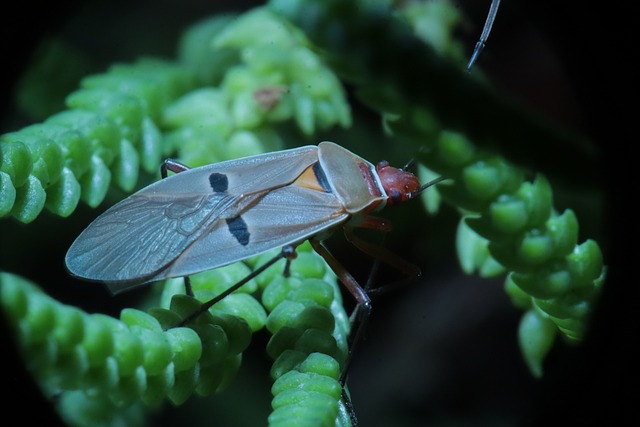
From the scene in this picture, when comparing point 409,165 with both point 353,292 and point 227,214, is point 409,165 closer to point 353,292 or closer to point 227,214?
point 353,292

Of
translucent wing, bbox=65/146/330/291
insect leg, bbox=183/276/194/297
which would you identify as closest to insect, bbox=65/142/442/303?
translucent wing, bbox=65/146/330/291

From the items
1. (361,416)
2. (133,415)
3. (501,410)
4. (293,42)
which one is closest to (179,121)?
(293,42)

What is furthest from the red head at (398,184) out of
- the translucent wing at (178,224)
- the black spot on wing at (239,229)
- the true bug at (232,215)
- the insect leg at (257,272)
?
the black spot on wing at (239,229)

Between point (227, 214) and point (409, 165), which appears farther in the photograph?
point (409, 165)

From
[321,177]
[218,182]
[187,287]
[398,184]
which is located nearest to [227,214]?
[218,182]

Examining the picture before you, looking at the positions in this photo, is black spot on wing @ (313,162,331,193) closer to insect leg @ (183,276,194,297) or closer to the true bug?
the true bug

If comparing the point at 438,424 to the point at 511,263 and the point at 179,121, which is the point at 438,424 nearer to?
the point at 511,263
